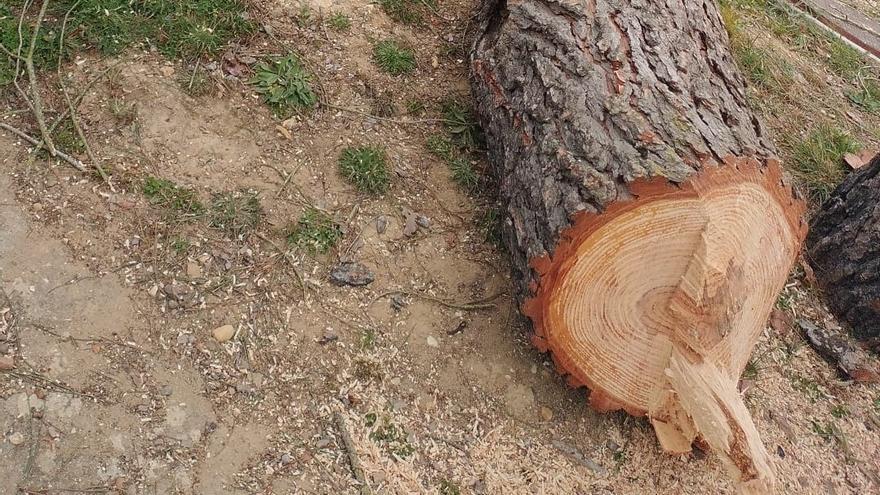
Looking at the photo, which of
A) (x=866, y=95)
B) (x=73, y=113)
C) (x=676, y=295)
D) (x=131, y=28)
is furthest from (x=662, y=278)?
(x=866, y=95)

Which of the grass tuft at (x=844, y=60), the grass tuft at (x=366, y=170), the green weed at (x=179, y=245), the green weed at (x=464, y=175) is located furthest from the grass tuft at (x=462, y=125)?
the grass tuft at (x=844, y=60)

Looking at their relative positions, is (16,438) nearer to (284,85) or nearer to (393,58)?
(284,85)

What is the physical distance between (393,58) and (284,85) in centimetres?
60

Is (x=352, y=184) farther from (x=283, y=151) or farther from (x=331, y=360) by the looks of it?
(x=331, y=360)

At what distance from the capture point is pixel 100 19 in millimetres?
3381

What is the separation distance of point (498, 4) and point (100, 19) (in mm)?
1866

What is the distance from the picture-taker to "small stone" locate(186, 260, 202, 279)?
2.78 meters

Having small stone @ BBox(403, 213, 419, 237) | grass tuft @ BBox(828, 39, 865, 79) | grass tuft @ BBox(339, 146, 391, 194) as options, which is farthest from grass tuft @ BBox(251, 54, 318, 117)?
grass tuft @ BBox(828, 39, 865, 79)

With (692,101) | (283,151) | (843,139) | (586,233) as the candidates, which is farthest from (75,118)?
(843,139)

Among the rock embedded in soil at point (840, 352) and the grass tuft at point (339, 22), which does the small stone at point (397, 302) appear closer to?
the grass tuft at point (339, 22)

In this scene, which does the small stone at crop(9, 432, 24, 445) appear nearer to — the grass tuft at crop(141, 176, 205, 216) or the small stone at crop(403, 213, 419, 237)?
the grass tuft at crop(141, 176, 205, 216)

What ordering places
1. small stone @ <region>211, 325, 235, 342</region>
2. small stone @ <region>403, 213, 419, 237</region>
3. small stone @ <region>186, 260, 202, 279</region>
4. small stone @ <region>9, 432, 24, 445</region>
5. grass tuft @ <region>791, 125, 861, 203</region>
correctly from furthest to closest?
grass tuft @ <region>791, 125, 861, 203</region> < small stone @ <region>403, 213, 419, 237</region> < small stone @ <region>186, 260, 202, 279</region> < small stone @ <region>211, 325, 235, 342</region> < small stone @ <region>9, 432, 24, 445</region>

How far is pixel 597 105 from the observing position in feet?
8.73

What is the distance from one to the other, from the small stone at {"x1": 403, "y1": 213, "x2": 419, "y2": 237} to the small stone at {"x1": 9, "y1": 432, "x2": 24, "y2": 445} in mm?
1560
